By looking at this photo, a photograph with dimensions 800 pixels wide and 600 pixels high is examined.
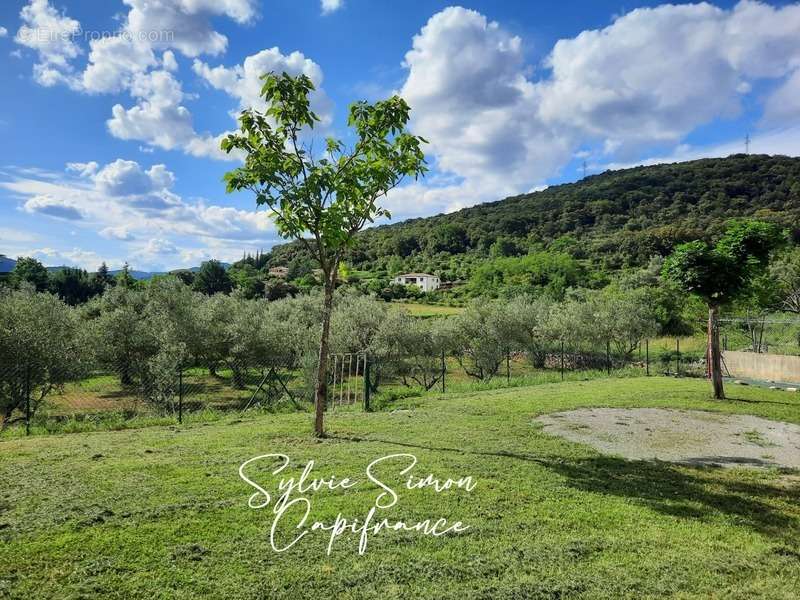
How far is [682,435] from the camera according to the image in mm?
8711

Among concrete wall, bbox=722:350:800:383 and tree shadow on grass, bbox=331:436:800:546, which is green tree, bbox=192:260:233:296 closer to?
concrete wall, bbox=722:350:800:383

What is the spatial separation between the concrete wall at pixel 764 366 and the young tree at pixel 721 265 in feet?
20.8

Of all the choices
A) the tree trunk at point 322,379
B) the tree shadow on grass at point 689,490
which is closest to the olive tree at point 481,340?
the tree trunk at point 322,379

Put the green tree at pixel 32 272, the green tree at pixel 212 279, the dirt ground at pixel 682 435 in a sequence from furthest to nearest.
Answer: the green tree at pixel 212 279 → the green tree at pixel 32 272 → the dirt ground at pixel 682 435

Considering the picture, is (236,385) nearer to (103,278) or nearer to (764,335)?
(764,335)

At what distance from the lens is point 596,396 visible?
A: 1344 centimetres

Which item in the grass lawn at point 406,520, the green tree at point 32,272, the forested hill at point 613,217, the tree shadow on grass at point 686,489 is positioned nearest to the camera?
the grass lawn at point 406,520

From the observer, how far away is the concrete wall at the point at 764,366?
16797 mm

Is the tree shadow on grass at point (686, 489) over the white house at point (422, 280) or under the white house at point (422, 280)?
under

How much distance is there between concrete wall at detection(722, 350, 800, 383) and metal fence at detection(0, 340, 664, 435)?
6.95ft

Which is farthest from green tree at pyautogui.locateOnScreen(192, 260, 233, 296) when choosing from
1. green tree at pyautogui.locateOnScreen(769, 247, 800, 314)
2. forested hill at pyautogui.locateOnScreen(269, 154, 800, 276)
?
green tree at pyautogui.locateOnScreen(769, 247, 800, 314)

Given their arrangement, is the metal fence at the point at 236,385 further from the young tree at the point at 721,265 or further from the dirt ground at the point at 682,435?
the young tree at the point at 721,265

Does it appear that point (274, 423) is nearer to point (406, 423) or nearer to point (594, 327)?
point (406, 423)

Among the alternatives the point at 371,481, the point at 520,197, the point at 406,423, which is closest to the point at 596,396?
the point at 406,423
